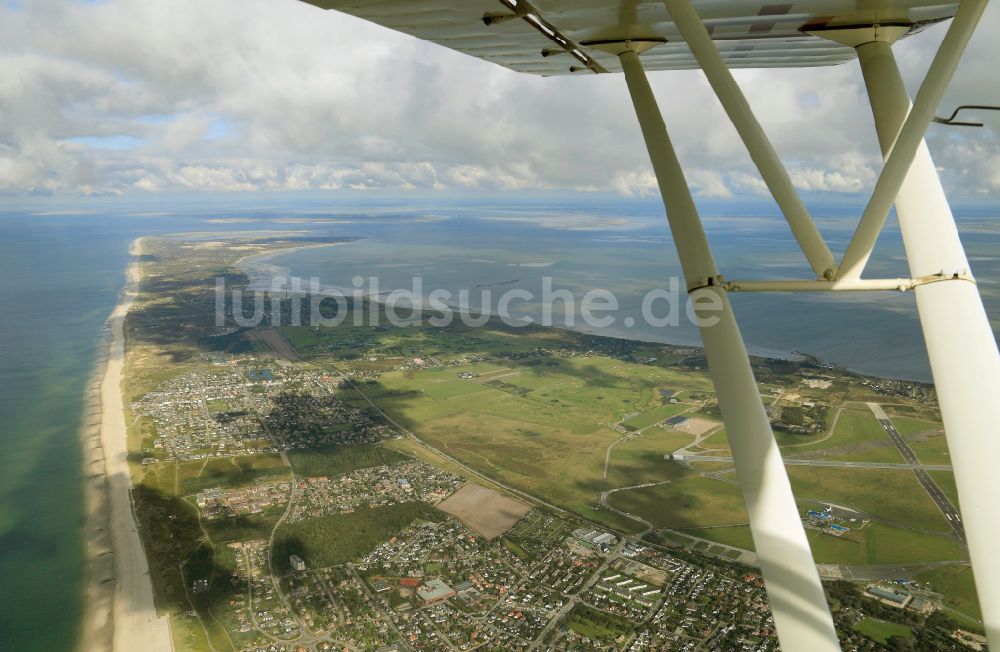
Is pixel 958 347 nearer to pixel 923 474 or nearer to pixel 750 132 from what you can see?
pixel 750 132

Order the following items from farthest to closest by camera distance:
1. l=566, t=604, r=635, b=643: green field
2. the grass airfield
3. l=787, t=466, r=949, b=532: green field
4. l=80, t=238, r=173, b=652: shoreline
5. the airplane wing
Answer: the grass airfield → l=787, t=466, r=949, b=532: green field → l=566, t=604, r=635, b=643: green field → l=80, t=238, r=173, b=652: shoreline → the airplane wing

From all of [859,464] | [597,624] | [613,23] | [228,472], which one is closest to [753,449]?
[613,23]

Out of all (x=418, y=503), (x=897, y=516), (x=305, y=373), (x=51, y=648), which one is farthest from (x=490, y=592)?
(x=305, y=373)

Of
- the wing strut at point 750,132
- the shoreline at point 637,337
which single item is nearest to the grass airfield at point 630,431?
the shoreline at point 637,337

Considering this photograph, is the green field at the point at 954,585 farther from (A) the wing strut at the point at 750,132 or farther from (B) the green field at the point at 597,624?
(A) the wing strut at the point at 750,132

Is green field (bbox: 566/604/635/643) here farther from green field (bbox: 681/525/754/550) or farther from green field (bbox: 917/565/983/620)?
green field (bbox: 917/565/983/620)

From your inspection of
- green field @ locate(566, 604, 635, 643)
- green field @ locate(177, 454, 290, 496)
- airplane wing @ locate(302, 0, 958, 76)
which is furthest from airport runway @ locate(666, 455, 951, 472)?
airplane wing @ locate(302, 0, 958, 76)
